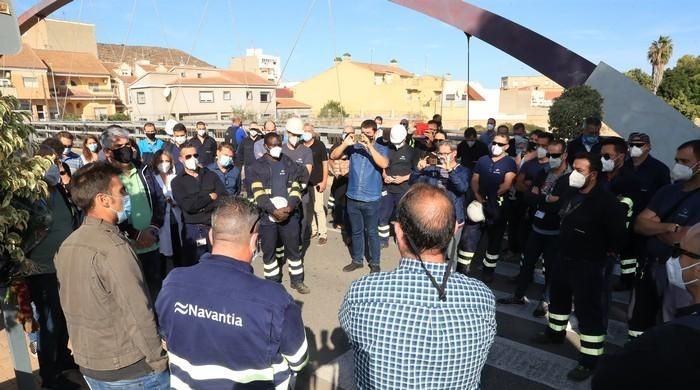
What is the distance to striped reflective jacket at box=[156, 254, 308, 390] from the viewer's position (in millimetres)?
1719

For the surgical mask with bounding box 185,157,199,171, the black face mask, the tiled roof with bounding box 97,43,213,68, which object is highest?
the tiled roof with bounding box 97,43,213,68

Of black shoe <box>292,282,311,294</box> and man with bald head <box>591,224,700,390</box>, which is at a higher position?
man with bald head <box>591,224,700,390</box>

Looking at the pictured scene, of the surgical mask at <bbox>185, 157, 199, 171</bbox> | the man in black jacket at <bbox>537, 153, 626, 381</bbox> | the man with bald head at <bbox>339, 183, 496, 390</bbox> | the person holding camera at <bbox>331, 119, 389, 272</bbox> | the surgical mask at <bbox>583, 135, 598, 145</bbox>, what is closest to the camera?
the man with bald head at <bbox>339, 183, 496, 390</bbox>

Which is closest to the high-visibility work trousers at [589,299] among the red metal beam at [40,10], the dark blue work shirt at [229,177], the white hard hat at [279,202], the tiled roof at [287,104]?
the white hard hat at [279,202]

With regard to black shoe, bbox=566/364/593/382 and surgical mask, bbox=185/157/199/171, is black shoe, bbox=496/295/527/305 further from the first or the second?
surgical mask, bbox=185/157/199/171

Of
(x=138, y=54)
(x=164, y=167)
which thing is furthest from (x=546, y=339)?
(x=138, y=54)

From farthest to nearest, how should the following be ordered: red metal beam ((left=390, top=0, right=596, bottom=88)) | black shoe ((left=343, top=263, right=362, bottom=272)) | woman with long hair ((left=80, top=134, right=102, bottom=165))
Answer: red metal beam ((left=390, top=0, right=596, bottom=88))
woman with long hair ((left=80, top=134, right=102, bottom=165))
black shoe ((left=343, top=263, right=362, bottom=272))

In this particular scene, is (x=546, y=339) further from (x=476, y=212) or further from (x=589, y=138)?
(x=589, y=138)

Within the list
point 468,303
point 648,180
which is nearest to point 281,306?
point 468,303

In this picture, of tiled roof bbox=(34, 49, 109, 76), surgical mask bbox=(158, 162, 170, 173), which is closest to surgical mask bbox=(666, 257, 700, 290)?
surgical mask bbox=(158, 162, 170, 173)

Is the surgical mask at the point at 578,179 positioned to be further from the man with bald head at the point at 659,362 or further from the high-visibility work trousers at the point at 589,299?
the man with bald head at the point at 659,362

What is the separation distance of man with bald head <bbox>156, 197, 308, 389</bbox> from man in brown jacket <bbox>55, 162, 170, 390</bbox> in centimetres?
34

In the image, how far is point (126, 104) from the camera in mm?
50781

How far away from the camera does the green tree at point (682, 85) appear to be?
33847mm
